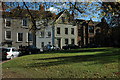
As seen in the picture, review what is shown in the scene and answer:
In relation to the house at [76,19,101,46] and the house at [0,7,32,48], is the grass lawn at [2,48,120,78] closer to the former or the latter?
the house at [0,7,32,48]

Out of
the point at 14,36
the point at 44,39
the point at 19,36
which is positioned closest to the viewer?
the point at 14,36

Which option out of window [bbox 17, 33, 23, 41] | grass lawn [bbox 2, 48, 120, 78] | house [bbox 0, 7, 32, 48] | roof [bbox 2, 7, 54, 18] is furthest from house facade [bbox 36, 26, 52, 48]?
roof [bbox 2, 7, 54, 18]

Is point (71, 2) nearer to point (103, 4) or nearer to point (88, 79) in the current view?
point (103, 4)

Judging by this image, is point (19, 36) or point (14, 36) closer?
point (14, 36)

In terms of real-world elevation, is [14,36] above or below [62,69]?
above

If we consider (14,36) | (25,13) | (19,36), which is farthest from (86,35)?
(25,13)

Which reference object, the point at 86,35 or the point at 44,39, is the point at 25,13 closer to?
the point at 44,39

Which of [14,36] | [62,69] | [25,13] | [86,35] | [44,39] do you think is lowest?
[62,69]

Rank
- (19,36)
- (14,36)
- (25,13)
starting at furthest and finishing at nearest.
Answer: (19,36) < (14,36) < (25,13)

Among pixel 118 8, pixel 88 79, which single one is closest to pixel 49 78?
pixel 88 79

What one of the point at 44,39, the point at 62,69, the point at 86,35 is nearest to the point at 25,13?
the point at 62,69

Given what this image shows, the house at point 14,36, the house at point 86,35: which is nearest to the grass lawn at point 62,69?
the house at point 14,36

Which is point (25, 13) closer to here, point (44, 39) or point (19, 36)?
point (19, 36)

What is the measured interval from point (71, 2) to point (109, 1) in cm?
205
